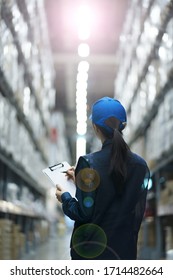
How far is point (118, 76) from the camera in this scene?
16.5 feet

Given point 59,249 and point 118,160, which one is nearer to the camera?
point 118,160

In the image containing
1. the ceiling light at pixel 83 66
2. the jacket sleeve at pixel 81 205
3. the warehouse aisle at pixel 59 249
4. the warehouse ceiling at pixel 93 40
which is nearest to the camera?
the jacket sleeve at pixel 81 205

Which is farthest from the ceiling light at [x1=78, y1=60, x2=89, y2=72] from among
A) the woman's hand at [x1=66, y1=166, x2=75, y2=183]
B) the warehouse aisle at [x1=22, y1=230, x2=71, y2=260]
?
the woman's hand at [x1=66, y1=166, x2=75, y2=183]

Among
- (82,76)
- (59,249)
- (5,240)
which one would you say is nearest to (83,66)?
(82,76)

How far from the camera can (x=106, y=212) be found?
1.32m

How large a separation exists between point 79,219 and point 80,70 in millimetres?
2066

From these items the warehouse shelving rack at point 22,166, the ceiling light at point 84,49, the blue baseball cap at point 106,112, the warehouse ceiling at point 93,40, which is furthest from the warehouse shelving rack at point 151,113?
the blue baseball cap at point 106,112

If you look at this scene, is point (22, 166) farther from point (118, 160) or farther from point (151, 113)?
point (118, 160)

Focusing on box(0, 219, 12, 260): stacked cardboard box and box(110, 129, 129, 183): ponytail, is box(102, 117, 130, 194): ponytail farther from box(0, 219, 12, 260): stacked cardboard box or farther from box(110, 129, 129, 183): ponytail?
box(0, 219, 12, 260): stacked cardboard box

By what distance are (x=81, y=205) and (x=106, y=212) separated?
70 millimetres

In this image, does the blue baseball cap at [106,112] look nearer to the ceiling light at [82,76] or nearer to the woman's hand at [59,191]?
the woman's hand at [59,191]

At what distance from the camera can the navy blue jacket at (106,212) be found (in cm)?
131

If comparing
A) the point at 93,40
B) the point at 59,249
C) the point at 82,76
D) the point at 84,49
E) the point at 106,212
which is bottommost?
the point at 106,212

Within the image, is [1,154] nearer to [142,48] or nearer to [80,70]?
[80,70]
